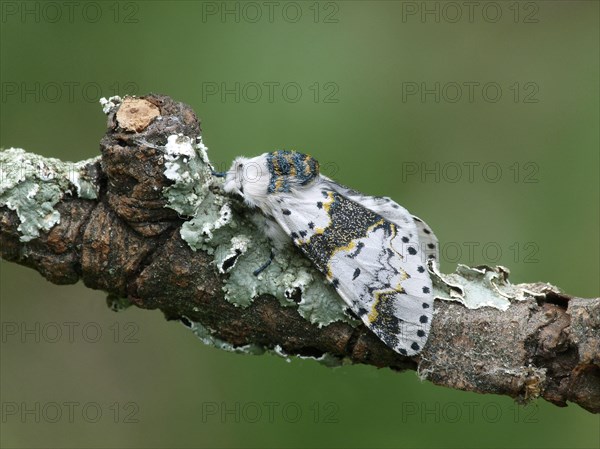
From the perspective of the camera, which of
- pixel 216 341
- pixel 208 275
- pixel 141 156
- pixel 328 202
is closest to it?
pixel 141 156

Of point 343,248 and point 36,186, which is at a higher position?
point 36,186

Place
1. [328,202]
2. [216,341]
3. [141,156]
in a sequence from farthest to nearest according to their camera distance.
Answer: [328,202] → [216,341] → [141,156]


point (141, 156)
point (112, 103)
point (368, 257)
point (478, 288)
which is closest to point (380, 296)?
point (368, 257)

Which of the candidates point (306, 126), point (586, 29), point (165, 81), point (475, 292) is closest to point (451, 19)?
point (586, 29)

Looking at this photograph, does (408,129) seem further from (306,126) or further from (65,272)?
(65,272)

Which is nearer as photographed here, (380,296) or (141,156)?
(141,156)

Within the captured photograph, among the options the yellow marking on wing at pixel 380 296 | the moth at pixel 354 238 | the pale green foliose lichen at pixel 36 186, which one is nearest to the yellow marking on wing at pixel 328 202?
the moth at pixel 354 238

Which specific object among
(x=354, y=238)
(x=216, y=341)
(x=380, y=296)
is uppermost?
(x=354, y=238)

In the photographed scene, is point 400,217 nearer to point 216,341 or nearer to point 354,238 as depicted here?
point 354,238
